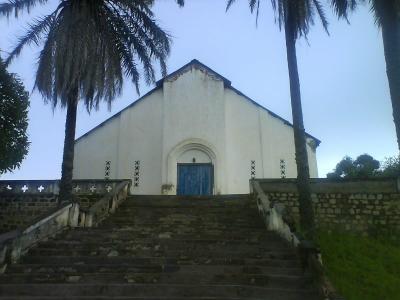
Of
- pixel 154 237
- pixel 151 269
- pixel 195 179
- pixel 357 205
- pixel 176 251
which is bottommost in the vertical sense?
pixel 151 269

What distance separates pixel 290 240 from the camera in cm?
1028

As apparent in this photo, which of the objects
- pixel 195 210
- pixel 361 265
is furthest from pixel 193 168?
pixel 361 265

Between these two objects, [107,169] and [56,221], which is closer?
[56,221]

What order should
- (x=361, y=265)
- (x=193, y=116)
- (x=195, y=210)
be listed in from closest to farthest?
(x=361, y=265) < (x=195, y=210) < (x=193, y=116)

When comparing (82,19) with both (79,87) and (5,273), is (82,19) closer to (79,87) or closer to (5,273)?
(79,87)

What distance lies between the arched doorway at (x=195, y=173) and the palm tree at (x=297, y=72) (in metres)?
8.40

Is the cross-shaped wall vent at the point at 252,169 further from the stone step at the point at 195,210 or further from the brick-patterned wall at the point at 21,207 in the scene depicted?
the brick-patterned wall at the point at 21,207

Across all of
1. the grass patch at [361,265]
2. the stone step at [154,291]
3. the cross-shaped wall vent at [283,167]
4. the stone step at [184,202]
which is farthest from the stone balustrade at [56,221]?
the cross-shaped wall vent at [283,167]

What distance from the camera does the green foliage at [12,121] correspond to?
15703 millimetres

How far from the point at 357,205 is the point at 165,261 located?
938 cm

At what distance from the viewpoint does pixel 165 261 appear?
9258mm

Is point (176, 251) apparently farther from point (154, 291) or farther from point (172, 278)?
point (154, 291)

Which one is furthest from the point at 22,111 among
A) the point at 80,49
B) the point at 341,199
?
the point at 341,199

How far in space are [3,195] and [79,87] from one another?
5346mm
